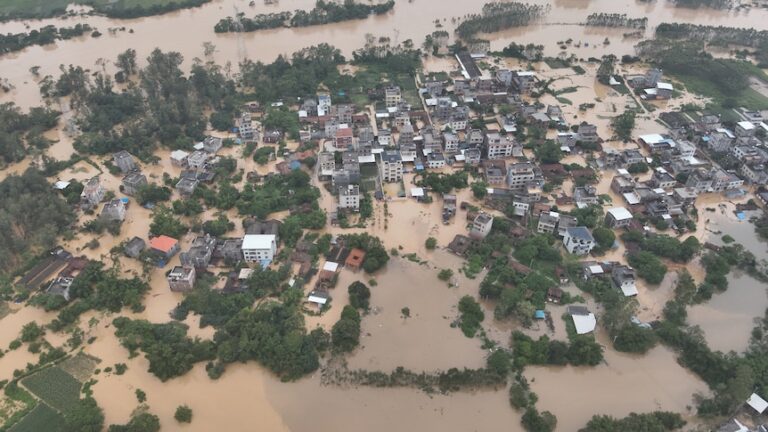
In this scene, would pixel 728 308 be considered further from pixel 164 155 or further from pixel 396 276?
pixel 164 155

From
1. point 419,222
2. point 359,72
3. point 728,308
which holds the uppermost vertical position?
point 359,72

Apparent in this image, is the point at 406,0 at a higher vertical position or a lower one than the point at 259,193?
higher

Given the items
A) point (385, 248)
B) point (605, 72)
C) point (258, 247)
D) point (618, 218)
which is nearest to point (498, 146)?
point (618, 218)

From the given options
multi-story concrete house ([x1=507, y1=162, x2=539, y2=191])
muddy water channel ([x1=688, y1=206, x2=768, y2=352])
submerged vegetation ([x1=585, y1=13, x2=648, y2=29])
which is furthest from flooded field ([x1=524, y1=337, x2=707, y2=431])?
submerged vegetation ([x1=585, y1=13, x2=648, y2=29])

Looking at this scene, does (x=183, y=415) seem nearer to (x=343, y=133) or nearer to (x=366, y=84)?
(x=343, y=133)

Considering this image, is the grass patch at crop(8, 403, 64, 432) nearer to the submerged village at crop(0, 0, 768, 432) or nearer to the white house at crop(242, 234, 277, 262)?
the submerged village at crop(0, 0, 768, 432)

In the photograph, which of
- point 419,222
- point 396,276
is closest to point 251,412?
point 396,276
